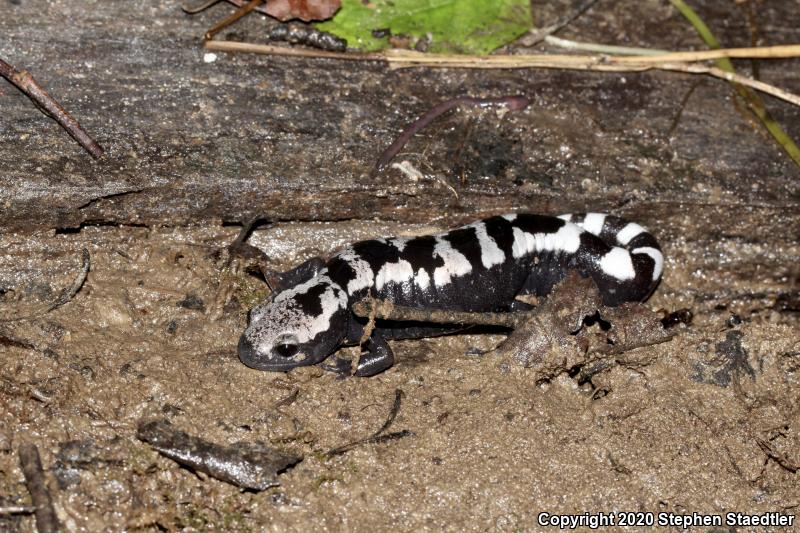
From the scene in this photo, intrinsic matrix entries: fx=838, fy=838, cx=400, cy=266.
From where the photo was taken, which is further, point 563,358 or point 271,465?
point 563,358

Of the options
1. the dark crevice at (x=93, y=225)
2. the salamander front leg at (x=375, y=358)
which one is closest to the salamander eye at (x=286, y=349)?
the salamander front leg at (x=375, y=358)

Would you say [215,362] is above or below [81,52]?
below

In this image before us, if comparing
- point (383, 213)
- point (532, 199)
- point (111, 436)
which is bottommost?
point (111, 436)

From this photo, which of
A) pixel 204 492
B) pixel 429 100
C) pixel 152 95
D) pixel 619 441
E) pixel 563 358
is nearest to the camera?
pixel 204 492

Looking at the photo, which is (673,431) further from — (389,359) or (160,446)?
(160,446)

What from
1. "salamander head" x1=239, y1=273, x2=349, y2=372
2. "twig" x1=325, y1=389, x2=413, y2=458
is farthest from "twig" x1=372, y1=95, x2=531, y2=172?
"twig" x1=325, y1=389, x2=413, y2=458

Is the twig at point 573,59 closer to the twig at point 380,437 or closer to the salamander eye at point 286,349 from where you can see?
the salamander eye at point 286,349

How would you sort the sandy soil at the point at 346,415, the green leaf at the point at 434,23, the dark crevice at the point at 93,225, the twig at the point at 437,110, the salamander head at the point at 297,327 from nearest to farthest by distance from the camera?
the sandy soil at the point at 346,415 < the salamander head at the point at 297,327 < the dark crevice at the point at 93,225 < the twig at the point at 437,110 < the green leaf at the point at 434,23

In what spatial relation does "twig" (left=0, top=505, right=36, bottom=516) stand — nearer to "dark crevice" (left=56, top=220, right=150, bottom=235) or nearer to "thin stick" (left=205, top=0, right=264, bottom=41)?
"dark crevice" (left=56, top=220, right=150, bottom=235)

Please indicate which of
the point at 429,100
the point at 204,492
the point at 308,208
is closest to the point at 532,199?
the point at 429,100
